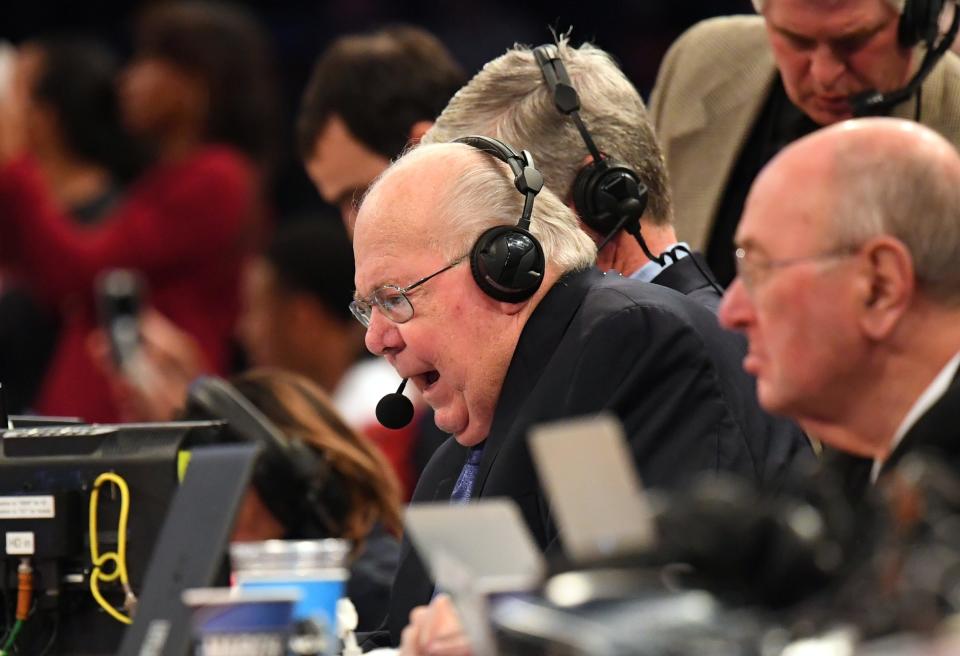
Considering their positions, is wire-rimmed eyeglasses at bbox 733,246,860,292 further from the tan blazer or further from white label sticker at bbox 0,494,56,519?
the tan blazer

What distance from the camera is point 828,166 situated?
5.14ft

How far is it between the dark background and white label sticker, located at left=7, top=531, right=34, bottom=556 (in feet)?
10.8

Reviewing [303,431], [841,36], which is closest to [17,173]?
[303,431]

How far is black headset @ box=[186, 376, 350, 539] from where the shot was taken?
246cm

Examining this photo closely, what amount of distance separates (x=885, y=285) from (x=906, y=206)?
73mm

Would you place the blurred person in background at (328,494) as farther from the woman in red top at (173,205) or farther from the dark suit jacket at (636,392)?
the woman in red top at (173,205)

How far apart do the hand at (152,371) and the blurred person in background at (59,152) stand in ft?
0.97

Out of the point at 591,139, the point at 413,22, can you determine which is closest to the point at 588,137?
the point at 591,139

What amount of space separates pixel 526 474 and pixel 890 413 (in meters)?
0.44

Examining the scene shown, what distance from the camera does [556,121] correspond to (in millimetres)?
2277

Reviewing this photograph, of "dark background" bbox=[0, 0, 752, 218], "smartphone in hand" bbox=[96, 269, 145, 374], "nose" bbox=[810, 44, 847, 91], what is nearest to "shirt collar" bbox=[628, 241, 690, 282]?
"nose" bbox=[810, 44, 847, 91]

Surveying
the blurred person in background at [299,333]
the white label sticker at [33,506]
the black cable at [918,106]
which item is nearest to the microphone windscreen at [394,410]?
the white label sticker at [33,506]

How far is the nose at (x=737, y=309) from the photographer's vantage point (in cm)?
→ 164

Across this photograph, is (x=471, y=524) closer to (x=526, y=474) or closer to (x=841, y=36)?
(x=526, y=474)
